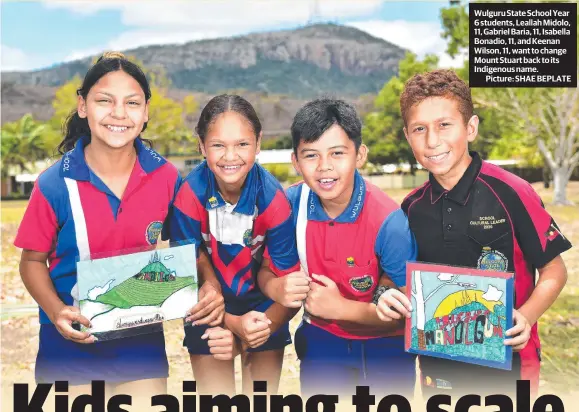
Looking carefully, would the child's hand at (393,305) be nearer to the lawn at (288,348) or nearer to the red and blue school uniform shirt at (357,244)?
the red and blue school uniform shirt at (357,244)

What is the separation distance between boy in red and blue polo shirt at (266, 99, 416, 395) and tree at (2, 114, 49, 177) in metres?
59.1

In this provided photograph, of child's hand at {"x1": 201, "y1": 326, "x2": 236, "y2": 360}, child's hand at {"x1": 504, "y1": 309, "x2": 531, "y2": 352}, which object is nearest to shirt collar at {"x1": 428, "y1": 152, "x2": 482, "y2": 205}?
child's hand at {"x1": 504, "y1": 309, "x2": 531, "y2": 352}

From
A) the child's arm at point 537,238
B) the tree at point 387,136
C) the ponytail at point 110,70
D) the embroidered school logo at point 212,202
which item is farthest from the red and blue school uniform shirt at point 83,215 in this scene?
the tree at point 387,136

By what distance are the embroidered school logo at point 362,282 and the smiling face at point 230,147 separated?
93cm

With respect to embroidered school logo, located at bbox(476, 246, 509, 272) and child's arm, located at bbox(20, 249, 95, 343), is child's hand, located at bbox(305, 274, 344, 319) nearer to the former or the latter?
embroidered school logo, located at bbox(476, 246, 509, 272)

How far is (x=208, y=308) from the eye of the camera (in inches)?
175

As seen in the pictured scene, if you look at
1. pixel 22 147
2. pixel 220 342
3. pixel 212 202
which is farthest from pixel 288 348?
pixel 22 147

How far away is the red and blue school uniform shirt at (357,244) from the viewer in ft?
14.4

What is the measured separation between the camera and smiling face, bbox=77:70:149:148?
170 inches

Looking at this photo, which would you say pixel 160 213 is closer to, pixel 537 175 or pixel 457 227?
pixel 457 227

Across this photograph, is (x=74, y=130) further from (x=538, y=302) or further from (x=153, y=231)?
(x=538, y=302)

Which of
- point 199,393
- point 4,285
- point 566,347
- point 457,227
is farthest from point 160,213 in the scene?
point 4,285

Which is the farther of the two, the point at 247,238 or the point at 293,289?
the point at 247,238

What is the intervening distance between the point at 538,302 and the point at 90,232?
8.43 ft
